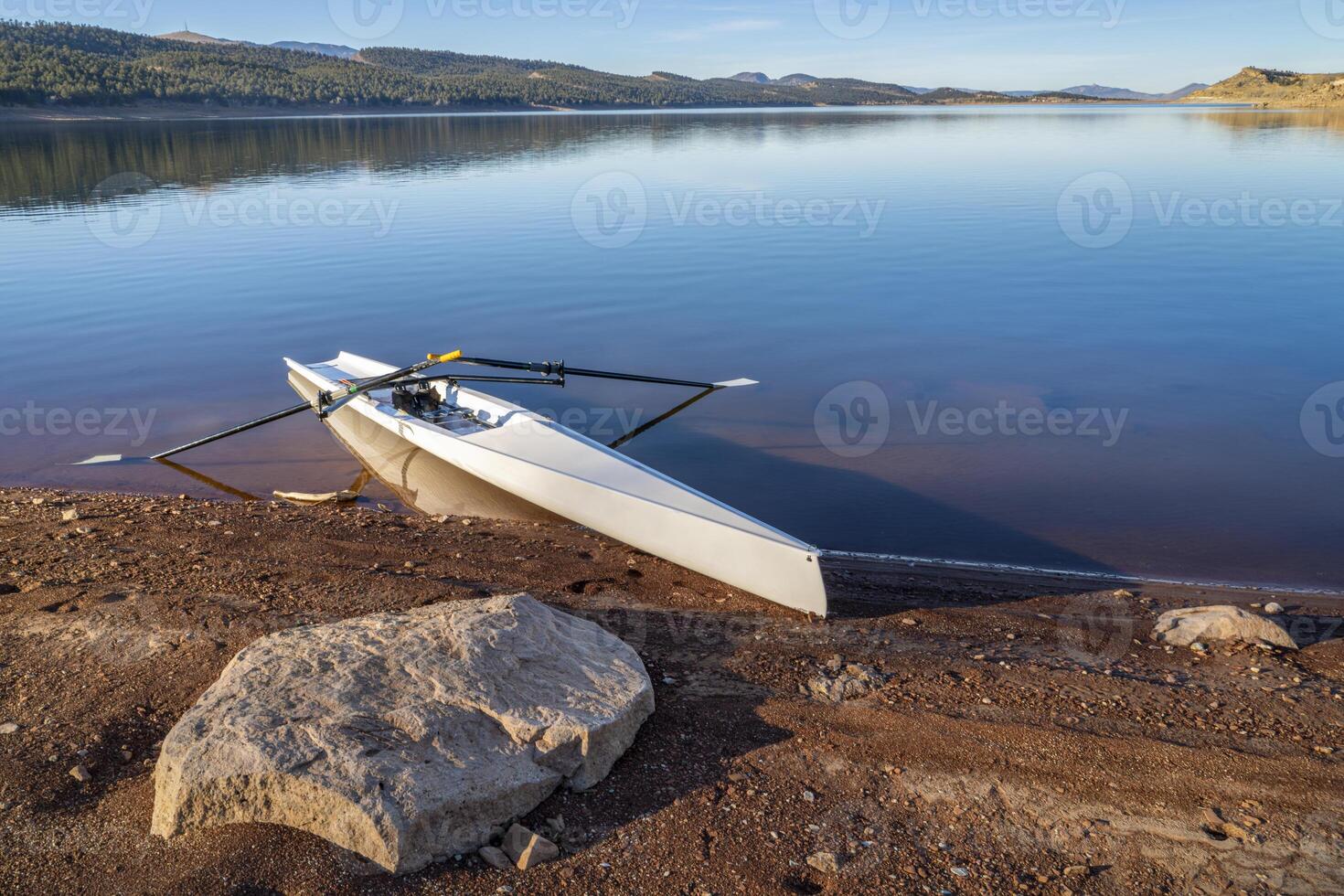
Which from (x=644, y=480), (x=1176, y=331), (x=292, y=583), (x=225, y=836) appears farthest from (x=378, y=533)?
(x=1176, y=331)

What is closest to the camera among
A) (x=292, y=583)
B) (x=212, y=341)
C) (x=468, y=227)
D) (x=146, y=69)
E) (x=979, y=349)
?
(x=292, y=583)

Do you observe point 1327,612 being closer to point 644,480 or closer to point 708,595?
point 708,595

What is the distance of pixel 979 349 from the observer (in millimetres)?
15438

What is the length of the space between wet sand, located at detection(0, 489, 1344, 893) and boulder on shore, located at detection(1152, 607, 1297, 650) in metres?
0.20

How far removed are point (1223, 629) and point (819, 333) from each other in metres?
10.5

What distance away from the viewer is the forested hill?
8594 cm

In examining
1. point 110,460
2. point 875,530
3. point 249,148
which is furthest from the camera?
point 249,148

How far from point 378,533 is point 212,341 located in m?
10.5

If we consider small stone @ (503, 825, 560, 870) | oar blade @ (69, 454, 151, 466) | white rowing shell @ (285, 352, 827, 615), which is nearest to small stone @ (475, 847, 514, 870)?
small stone @ (503, 825, 560, 870)

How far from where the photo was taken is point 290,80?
116938mm

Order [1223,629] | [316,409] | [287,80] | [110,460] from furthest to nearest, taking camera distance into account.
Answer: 1. [287,80]
2. [110,460]
3. [316,409]
4. [1223,629]

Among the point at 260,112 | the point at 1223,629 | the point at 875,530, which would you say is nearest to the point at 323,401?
the point at 875,530

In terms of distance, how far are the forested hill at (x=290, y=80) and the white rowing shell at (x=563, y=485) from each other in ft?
282

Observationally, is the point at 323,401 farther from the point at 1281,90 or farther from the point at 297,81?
the point at 1281,90
